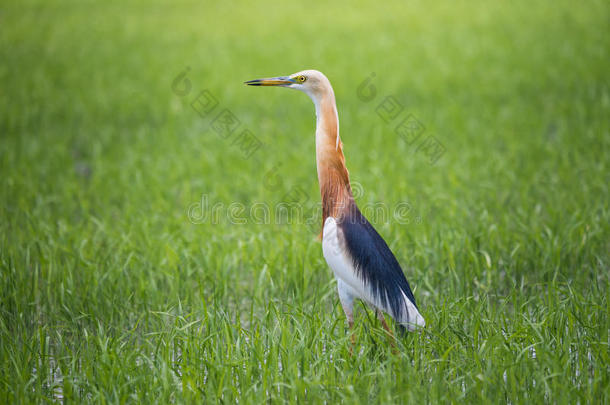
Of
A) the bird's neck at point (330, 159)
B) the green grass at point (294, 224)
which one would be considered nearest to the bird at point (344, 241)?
the bird's neck at point (330, 159)

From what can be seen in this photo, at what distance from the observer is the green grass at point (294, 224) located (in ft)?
10.8

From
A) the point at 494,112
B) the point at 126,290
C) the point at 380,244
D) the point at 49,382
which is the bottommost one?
the point at 49,382

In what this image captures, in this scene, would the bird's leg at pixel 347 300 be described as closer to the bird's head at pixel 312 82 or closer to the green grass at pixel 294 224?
the green grass at pixel 294 224

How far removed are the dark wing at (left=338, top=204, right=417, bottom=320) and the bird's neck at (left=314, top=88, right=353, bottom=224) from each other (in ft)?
0.34

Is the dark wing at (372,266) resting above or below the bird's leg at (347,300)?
above

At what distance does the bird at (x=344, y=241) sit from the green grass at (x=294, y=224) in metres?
0.26

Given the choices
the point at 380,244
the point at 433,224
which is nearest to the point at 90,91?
the point at 433,224

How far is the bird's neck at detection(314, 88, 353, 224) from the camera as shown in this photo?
131 inches

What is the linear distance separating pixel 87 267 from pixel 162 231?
1264 mm

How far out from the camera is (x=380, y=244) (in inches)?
139

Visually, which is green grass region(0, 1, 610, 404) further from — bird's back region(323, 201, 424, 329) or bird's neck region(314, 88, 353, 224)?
bird's neck region(314, 88, 353, 224)

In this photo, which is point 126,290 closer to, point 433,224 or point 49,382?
point 49,382

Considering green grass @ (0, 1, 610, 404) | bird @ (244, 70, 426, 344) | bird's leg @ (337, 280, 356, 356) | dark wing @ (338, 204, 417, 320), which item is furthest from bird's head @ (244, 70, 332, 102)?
green grass @ (0, 1, 610, 404)

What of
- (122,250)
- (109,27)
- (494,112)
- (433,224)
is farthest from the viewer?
(109,27)
